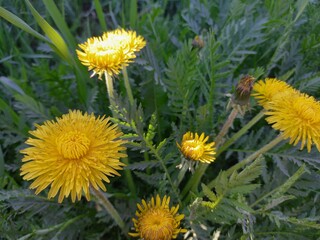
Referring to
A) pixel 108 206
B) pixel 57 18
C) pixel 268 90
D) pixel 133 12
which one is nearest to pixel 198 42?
pixel 133 12

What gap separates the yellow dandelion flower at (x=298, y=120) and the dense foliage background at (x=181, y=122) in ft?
0.41

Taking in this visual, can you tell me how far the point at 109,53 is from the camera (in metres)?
1.06

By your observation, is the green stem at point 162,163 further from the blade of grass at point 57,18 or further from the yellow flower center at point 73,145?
the blade of grass at point 57,18

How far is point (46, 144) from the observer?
3.12ft

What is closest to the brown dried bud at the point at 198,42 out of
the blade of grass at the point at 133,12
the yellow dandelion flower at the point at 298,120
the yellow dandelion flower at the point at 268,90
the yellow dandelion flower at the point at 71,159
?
the blade of grass at the point at 133,12

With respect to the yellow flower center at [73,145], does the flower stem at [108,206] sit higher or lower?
lower

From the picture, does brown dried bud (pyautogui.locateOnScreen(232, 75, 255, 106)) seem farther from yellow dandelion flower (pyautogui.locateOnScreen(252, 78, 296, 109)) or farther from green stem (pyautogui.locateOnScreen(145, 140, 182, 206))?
green stem (pyautogui.locateOnScreen(145, 140, 182, 206))

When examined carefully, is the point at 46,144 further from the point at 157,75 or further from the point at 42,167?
the point at 157,75

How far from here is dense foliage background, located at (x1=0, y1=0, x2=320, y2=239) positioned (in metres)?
1.12

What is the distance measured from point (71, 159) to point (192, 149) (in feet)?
1.08

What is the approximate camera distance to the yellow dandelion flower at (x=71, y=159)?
90 centimetres

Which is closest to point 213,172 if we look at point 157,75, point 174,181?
point 174,181

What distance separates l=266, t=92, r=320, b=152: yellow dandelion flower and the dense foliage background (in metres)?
0.12

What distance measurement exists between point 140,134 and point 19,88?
0.56 meters
